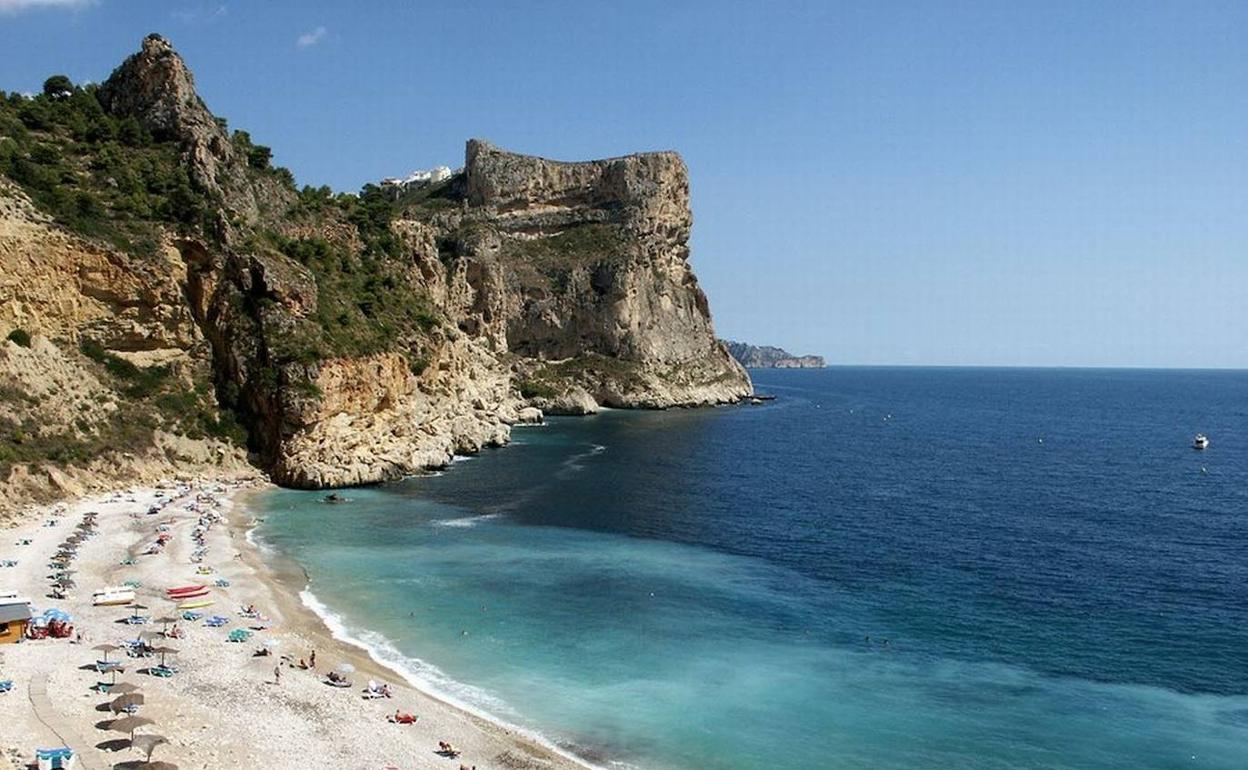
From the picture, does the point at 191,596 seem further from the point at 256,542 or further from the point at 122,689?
the point at 122,689

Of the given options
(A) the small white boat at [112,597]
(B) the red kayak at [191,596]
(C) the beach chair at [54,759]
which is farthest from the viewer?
(B) the red kayak at [191,596]

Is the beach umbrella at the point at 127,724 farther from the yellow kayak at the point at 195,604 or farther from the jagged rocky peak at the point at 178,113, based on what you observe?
the jagged rocky peak at the point at 178,113

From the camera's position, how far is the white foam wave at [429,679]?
27906 mm

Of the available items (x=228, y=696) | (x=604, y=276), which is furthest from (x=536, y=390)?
(x=228, y=696)

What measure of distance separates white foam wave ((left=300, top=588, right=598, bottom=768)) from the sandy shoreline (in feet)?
1.08

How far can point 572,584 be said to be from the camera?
42688mm

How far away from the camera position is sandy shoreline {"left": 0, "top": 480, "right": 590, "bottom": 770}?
2456 cm

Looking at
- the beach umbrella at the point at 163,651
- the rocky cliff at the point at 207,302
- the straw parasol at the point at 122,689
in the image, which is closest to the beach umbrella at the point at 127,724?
the straw parasol at the point at 122,689

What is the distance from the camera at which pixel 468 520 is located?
56.7 m

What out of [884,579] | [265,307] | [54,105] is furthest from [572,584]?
[54,105]

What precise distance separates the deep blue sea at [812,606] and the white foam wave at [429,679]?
0.57 feet

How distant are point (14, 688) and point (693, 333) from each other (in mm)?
144574

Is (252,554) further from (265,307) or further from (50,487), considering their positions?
(265,307)

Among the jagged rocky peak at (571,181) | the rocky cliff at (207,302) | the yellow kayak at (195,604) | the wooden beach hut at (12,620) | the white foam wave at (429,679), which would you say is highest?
the jagged rocky peak at (571,181)
